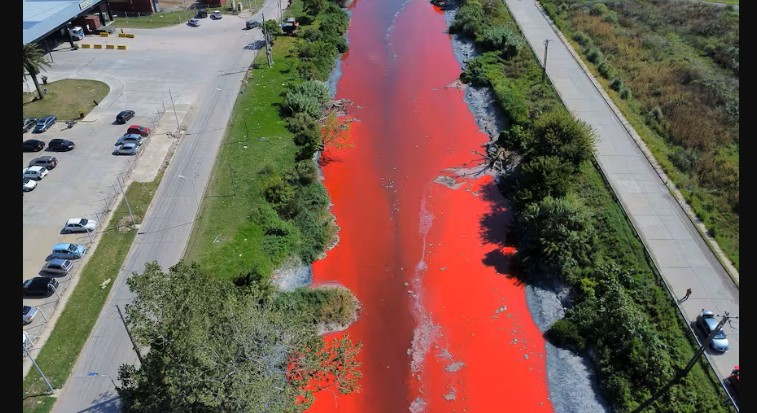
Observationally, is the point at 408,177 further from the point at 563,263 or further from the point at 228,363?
the point at 228,363

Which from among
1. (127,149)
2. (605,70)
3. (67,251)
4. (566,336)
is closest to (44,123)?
(127,149)

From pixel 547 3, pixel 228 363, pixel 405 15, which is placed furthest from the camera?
pixel 405 15

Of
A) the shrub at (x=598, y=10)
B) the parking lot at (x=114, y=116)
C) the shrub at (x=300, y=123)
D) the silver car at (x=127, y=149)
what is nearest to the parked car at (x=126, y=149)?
the silver car at (x=127, y=149)

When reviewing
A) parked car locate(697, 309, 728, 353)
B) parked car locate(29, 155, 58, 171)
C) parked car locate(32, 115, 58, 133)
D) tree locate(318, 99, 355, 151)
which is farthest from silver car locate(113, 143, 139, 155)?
parked car locate(697, 309, 728, 353)

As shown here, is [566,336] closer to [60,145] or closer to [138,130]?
[138,130]

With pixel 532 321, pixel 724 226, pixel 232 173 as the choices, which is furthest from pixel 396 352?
pixel 724 226

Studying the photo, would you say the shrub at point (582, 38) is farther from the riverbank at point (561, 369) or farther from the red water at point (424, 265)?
the riverbank at point (561, 369)
